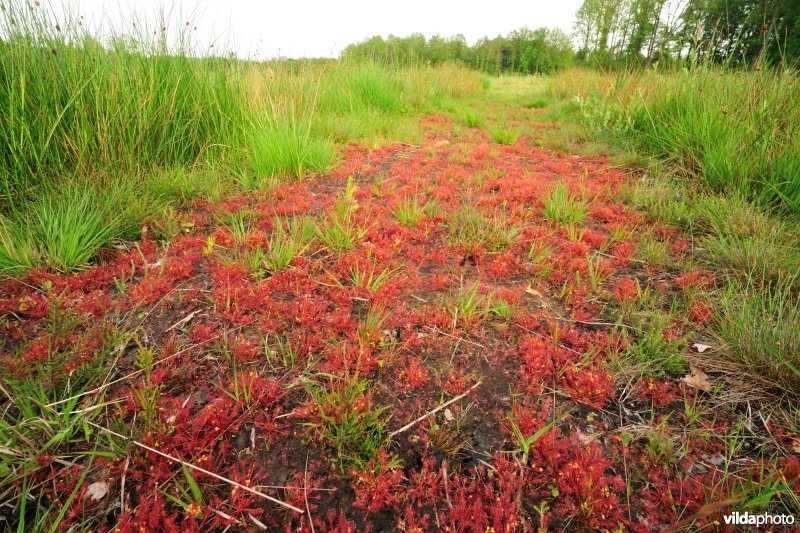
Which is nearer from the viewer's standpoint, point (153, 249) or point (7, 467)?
point (7, 467)

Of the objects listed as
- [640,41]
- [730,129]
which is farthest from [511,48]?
[730,129]

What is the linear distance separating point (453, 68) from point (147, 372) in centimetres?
1603

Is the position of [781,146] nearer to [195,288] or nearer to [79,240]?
[195,288]

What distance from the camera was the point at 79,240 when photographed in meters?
3.07

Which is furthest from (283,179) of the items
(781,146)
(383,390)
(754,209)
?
(781,146)

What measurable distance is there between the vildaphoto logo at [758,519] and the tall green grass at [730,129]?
3.53m

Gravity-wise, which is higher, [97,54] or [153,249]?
[97,54]

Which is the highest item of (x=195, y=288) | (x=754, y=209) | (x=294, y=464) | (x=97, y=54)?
(x=97, y=54)

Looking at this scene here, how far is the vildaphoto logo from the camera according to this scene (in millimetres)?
1429

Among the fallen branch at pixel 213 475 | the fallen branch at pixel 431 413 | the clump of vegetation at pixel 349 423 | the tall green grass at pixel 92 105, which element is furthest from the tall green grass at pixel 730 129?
the tall green grass at pixel 92 105

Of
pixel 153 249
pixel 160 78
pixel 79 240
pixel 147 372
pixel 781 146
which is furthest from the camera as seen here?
pixel 160 78

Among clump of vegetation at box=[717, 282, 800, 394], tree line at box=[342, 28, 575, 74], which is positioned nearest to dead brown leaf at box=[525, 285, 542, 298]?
clump of vegetation at box=[717, 282, 800, 394]

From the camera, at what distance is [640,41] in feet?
85.2

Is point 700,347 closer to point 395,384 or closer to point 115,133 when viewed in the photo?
point 395,384
